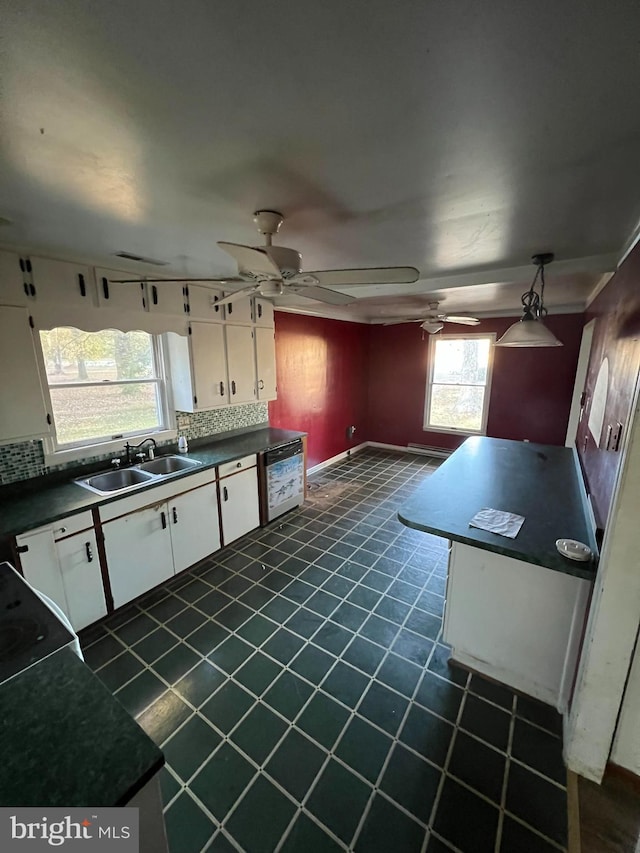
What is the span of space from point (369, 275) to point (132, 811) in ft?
6.18

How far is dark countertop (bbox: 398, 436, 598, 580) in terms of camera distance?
1.62 meters

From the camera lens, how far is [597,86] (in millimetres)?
825

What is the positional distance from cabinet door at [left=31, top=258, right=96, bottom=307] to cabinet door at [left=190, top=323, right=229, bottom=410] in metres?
0.82

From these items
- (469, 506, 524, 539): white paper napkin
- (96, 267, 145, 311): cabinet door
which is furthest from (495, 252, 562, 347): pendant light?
(96, 267, 145, 311): cabinet door

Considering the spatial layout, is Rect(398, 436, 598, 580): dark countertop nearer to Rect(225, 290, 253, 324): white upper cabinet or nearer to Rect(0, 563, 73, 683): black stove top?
Rect(0, 563, 73, 683): black stove top

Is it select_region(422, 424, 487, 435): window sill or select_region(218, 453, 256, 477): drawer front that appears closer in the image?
select_region(218, 453, 256, 477): drawer front

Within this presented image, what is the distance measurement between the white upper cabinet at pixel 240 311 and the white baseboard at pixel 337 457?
236cm

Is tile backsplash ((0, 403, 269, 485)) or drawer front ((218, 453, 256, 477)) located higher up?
tile backsplash ((0, 403, 269, 485))

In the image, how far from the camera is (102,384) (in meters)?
2.75

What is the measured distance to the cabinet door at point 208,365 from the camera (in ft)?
10.1

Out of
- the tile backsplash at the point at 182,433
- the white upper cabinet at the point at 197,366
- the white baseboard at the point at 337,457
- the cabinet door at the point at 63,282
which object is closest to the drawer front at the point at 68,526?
the tile backsplash at the point at 182,433

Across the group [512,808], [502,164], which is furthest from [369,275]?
[512,808]

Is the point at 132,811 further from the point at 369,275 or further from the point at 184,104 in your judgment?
the point at 369,275

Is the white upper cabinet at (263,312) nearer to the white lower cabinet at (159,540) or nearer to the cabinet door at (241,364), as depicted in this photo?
the cabinet door at (241,364)
